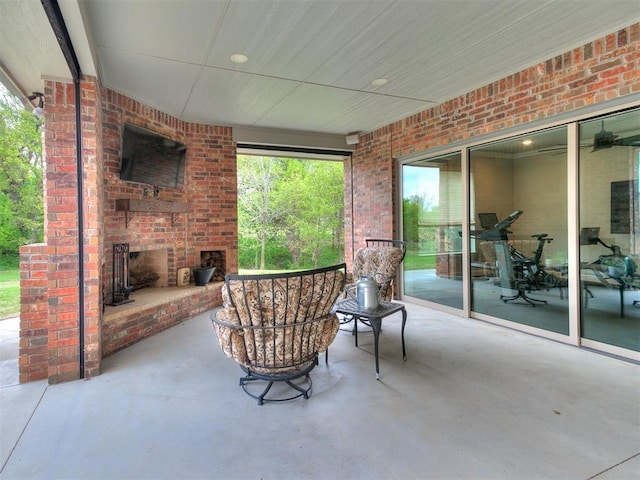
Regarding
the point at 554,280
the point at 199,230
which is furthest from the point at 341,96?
the point at 554,280

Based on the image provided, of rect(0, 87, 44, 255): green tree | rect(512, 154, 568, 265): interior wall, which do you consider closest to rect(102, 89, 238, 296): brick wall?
rect(0, 87, 44, 255): green tree

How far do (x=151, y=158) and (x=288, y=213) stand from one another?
690cm

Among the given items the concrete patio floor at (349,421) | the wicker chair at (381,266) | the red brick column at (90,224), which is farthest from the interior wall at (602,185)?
the red brick column at (90,224)

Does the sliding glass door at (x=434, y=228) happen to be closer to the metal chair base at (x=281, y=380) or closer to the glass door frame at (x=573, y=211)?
the glass door frame at (x=573, y=211)

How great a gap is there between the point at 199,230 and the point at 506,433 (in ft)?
15.1

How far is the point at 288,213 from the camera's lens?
11.2 m

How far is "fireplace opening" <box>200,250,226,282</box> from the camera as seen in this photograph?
536 centimetres

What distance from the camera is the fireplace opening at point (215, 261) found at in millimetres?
5359

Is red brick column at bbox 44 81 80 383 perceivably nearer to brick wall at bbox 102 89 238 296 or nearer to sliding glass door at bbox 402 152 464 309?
brick wall at bbox 102 89 238 296

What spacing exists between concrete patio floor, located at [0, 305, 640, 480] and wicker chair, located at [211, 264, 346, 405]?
0.93ft

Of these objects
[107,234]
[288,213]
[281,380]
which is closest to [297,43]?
[281,380]

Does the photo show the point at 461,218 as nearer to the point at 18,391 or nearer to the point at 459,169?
the point at 459,169

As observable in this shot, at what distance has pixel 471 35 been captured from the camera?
290cm

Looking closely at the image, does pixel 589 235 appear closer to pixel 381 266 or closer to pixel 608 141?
pixel 608 141
